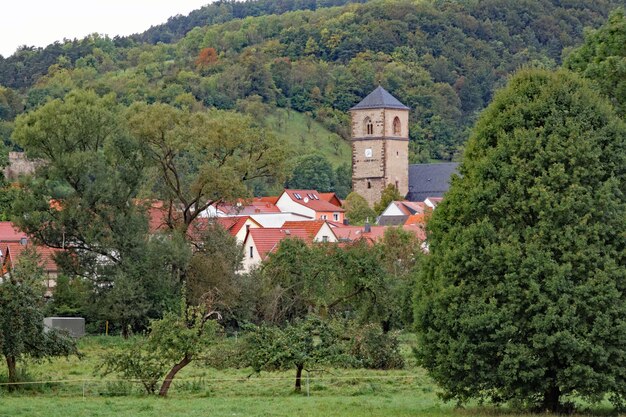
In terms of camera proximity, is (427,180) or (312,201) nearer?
(312,201)

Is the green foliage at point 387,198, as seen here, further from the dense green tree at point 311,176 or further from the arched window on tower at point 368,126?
the dense green tree at point 311,176

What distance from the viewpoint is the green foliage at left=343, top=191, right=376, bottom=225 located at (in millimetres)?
119188

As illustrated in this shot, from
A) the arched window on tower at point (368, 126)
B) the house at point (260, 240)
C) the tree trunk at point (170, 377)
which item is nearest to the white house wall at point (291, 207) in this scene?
the arched window on tower at point (368, 126)

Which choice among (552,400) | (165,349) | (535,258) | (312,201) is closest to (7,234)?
(312,201)

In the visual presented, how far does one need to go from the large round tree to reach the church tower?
4487 inches

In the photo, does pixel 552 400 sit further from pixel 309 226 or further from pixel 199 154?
pixel 309 226

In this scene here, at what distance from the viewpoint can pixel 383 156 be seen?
138 metres

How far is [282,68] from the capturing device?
19838 centimetres

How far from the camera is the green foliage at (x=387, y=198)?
413 ft

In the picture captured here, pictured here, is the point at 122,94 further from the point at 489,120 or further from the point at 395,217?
the point at 489,120

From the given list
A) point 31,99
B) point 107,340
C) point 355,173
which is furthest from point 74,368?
point 31,99

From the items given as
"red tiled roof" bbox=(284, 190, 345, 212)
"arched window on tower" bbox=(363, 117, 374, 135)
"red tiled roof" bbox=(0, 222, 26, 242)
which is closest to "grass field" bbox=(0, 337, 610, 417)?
"red tiled roof" bbox=(0, 222, 26, 242)

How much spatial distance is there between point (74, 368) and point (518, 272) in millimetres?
17525

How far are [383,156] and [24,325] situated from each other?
10941 cm
